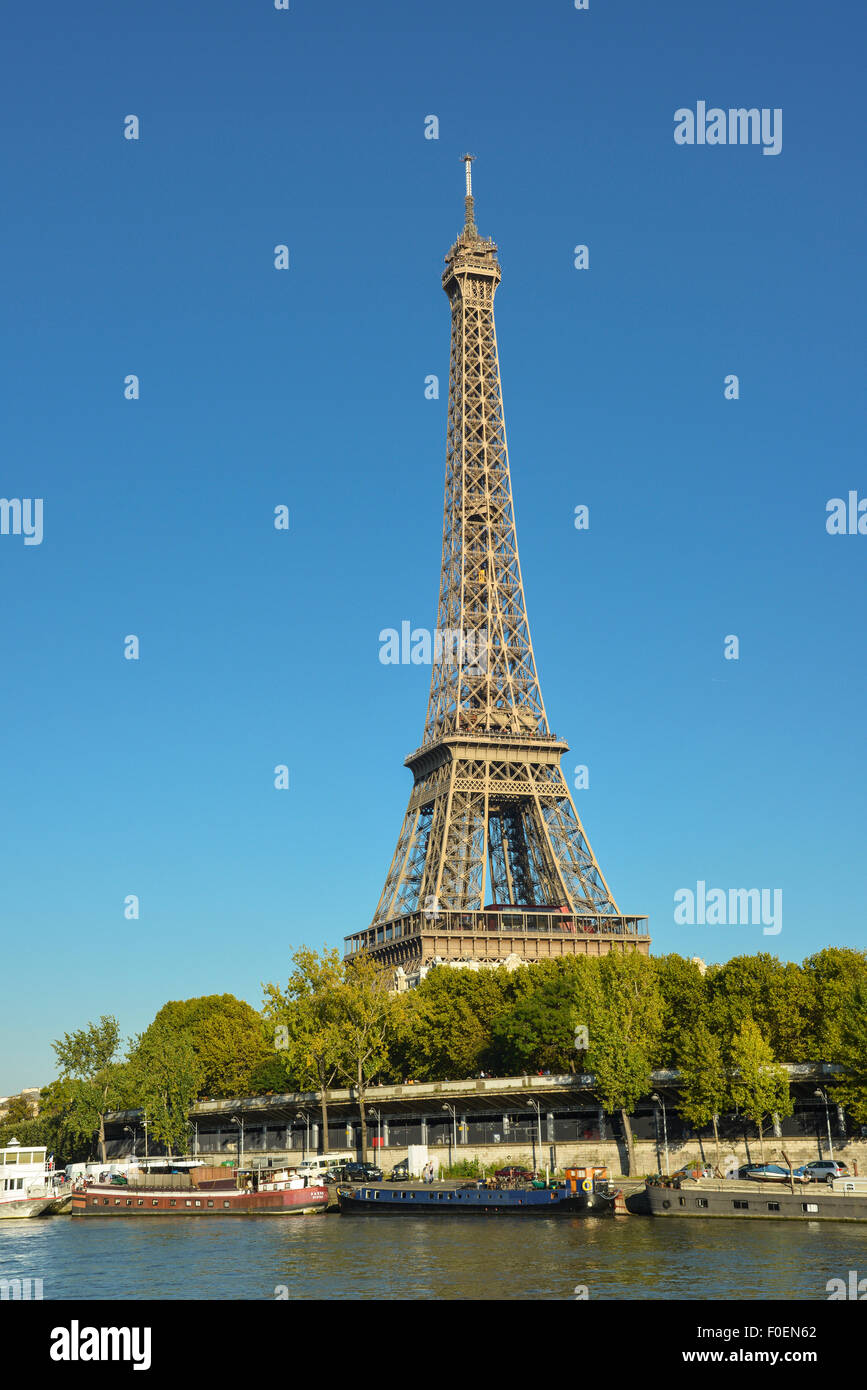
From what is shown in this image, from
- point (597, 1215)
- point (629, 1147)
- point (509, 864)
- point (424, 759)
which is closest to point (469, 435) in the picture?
point (424, 759)

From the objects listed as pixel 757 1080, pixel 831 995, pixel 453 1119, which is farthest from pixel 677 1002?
pixel 453 1119

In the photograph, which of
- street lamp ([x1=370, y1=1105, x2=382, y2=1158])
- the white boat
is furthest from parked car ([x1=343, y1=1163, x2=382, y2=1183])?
the white boat

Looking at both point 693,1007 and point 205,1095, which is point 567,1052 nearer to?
point 693,1007

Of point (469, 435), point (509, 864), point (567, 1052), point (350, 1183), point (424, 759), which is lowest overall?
point (350, 1183)

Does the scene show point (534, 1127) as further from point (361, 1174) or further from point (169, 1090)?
point (169, 1090)

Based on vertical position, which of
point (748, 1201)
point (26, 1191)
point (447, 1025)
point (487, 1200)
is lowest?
point (26, 1191)

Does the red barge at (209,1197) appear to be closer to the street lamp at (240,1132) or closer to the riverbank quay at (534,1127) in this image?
the riverbank quay at (534,1127)

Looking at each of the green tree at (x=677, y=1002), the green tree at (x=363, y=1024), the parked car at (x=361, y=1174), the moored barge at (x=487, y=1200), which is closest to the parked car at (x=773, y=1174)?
the moored barge at (x=487, y=1200)

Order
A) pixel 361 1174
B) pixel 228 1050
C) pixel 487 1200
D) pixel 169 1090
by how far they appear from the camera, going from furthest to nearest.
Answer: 1. pixel 228 1050
2. pixel 169 1090
3. pixel 361 1174
4. pixel 487 1200
